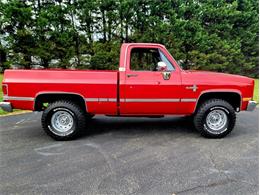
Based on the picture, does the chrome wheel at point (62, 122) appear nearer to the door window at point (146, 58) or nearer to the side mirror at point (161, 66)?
the door window at point (146, 58)

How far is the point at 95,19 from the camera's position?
18516 mm

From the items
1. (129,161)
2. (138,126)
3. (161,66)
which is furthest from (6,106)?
(161,66)

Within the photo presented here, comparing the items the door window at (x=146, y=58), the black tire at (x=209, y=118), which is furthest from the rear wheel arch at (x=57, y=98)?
the black tire at (x=209, y=118)

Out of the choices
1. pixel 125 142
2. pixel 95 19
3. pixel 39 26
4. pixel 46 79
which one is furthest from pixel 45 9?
pixel 125 142

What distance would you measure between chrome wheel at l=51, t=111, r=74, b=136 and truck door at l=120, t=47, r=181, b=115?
3.51 feet

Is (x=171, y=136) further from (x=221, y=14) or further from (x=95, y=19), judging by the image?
(x=221, y=14)

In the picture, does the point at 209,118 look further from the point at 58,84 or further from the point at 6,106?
the point at 6,106

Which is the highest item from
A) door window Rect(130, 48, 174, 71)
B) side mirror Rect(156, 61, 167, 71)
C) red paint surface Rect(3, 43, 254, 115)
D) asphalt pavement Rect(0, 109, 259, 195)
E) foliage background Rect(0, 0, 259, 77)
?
foliage background Rect(0, 0, 259, 77)

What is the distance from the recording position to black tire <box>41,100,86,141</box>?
460 centimetres

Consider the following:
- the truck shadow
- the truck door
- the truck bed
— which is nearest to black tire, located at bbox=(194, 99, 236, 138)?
the truck shadow

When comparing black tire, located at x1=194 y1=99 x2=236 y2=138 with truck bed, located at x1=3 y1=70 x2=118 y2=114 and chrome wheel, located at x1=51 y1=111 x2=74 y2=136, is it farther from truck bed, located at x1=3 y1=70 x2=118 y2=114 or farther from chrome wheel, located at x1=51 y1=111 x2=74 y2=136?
chrome wheel, located at x1=51 y1=111 x2=74 y2=136

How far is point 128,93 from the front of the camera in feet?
15.2

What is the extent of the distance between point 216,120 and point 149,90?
5.19ft

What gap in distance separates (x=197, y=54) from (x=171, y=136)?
16.9 meters
